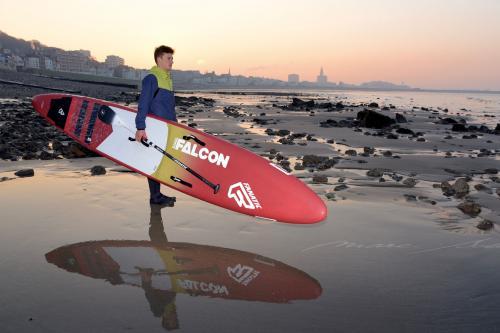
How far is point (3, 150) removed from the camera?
26.6 ft

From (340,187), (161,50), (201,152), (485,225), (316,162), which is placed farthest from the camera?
(316,162)

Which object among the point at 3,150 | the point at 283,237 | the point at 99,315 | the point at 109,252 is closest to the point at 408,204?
the point at 283,237

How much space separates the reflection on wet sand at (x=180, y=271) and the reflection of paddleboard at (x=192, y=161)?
1156mm

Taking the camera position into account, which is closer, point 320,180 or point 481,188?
point 481,188

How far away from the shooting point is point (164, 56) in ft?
18.9

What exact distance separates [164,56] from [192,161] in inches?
60.0

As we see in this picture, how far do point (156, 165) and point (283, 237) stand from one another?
2379 mm

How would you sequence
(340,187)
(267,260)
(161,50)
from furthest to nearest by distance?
(340,187)
(161,50)
(267,260)

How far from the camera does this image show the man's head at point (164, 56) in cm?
574

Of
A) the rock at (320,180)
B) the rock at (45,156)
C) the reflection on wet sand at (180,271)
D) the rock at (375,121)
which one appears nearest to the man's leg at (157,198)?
the reflection on wet sand at (180,271)

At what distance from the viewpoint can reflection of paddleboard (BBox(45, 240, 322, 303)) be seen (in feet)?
10.7

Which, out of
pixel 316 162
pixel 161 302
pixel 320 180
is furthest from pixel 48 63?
pixel 161 302

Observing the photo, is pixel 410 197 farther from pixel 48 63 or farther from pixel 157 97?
pixel 48 63

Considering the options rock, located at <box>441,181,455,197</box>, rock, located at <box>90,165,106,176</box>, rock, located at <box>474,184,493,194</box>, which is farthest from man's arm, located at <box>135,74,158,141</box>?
rock, located at <box>474,184,493,194</box>
